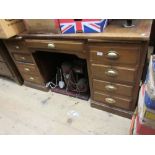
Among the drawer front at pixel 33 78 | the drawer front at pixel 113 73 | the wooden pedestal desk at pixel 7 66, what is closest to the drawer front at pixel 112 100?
the drawer front at pixel 113 73

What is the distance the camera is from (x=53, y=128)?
1.32m

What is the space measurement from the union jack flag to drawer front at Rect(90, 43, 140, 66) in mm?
121

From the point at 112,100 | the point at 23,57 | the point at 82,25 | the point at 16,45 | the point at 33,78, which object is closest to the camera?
the point at 82,25

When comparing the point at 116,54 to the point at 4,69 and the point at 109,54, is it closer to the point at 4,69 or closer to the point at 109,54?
the point at 109,54

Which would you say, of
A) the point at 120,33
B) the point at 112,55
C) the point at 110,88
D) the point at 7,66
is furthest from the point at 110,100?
the point at 7,66

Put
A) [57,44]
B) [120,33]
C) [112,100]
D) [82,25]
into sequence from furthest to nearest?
[112,100], [57,44], [82,25], [120,33]

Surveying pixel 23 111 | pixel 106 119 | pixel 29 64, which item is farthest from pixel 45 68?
pixel 106 119

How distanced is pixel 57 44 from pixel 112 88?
57 cm

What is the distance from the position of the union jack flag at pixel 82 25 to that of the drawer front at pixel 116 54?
12 centimetres

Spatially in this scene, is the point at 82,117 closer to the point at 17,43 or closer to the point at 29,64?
the point at 29,64

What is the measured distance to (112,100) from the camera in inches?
49.6

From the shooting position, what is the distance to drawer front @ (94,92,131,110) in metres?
1.21

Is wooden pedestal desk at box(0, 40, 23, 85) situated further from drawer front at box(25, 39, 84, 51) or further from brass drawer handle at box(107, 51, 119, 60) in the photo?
brass drawer handle at box(107, 51, 119, 60)

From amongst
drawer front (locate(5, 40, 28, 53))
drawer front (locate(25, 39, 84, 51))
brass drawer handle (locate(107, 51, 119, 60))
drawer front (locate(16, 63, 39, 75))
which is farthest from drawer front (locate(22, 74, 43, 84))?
brass drawer handle (locate(107, 51, 119, 60))
